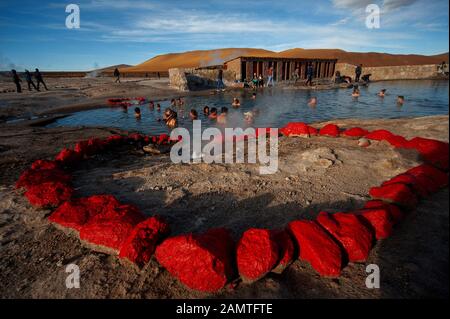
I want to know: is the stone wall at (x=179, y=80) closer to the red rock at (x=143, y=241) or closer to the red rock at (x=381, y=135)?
the red rock at (x=381, y=135)

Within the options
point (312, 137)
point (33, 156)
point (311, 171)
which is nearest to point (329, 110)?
point (312, 137)

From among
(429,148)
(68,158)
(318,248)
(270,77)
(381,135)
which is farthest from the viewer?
(270,77)

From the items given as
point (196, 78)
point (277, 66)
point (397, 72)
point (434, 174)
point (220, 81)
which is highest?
point (277, 66)

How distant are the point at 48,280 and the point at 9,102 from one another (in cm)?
1938

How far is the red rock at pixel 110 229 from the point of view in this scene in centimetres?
281

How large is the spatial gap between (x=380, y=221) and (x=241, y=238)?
166 cm

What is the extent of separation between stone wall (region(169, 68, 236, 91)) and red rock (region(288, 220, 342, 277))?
26.3 m

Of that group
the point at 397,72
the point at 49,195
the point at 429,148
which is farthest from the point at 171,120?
the point at 397,72

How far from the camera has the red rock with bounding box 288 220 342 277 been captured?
2.45 m

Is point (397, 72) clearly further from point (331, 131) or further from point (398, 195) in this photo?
point (398, 195)

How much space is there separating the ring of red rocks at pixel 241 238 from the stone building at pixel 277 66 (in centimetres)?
2909

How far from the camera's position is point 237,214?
368 cm

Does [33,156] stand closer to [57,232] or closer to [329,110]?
[57,232]
